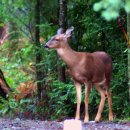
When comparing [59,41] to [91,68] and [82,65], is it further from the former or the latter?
[91,68]

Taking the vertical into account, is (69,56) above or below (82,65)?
above

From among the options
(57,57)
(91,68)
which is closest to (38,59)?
(57,57)

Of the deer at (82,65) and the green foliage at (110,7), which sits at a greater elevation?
the green foliage at (110,7)

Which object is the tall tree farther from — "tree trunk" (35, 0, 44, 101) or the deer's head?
the deer's head

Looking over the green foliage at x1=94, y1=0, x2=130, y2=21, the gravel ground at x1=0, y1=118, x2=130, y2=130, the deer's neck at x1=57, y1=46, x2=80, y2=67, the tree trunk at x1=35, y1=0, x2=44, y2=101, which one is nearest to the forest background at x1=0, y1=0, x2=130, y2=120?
the tree trunk at x1=35, y1=0, x2=44, y2=101

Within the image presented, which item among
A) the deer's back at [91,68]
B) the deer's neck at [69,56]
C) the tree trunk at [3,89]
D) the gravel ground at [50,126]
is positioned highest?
the deer's neck at [69,56]

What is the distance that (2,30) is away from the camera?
23.1 meters

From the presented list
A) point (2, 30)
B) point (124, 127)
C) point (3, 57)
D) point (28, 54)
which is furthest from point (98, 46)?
point (2, 30)

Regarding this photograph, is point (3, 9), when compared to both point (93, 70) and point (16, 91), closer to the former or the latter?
point (16, 91)

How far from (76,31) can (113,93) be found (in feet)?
7.46

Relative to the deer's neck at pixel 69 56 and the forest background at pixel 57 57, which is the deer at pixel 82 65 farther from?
the forest background at pixel 57 57

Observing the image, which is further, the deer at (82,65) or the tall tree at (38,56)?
the tall tree at (38,56)

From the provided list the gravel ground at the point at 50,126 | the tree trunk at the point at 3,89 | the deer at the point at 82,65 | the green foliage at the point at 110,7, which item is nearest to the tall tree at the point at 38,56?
the tree trunk at the point at 3,89

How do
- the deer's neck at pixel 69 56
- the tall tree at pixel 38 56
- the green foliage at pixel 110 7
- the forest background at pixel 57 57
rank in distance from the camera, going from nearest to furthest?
the green foliage at pixel 110 7, the deer's neck at pixel 69 56, the forest background at pixel 57 57, the tall tree at pixel 38 56
